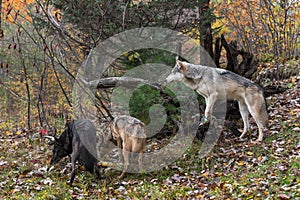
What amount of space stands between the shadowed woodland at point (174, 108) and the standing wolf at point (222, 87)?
61 centimetres

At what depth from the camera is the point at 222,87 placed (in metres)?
9.38

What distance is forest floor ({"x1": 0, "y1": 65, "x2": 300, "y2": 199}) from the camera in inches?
252

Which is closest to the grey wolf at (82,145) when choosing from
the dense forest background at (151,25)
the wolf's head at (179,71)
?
the dense forest background at (151,25)

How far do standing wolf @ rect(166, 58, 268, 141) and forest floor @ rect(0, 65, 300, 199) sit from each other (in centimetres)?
69

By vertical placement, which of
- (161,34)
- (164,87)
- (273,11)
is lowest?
(164,87)

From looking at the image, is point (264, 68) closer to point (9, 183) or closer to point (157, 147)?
point (157, 147)

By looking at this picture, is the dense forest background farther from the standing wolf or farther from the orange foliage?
the standing wolf

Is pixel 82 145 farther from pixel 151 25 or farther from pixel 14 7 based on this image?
pixel 14 7

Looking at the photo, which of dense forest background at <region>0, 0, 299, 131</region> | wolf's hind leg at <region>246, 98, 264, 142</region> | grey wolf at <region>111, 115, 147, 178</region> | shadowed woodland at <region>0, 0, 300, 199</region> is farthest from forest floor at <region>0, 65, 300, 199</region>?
dense forest background at <region>0, 0, 299, 131</region>

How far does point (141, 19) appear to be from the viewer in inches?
429

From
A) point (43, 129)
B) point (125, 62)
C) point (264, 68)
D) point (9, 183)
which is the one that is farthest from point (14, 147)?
point (264, 68)

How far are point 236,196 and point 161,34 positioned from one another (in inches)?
237

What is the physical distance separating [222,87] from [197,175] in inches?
101

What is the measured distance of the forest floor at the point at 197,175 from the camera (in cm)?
640
